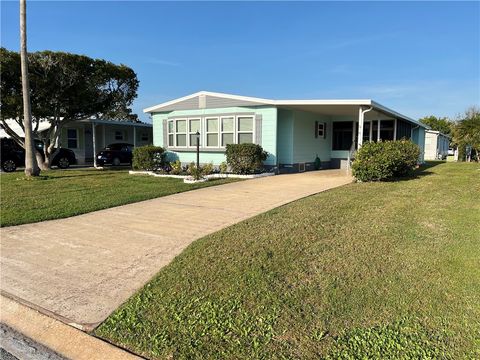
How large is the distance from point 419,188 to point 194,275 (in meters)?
7.76

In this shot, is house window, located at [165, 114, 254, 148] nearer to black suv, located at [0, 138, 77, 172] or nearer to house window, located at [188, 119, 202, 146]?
house window, located at [188, 119, 202, 146]

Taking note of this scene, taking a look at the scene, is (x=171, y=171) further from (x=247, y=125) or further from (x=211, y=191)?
(x=211, y=191)

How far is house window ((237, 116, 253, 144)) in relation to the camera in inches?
604

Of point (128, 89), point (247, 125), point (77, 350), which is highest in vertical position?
point (128, 89)

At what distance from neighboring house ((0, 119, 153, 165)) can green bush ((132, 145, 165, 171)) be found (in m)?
8.17

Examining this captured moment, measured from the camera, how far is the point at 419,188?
Answer: 31.8 ft

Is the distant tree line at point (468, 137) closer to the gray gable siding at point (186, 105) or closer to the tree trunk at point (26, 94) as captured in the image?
the gray gable siding at point (186, 105)

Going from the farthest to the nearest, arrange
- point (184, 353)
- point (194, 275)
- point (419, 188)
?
1. point (419, 188)
2. point (194, 275)
3. point (184, 353)

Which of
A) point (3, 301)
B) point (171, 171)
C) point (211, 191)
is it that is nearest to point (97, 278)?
point (3, 301)

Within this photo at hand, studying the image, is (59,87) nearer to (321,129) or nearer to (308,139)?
(308,139)

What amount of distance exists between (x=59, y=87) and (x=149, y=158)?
5863 mm

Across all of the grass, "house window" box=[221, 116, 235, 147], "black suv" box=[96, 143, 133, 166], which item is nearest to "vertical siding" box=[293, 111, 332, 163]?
"house window" box=[221, 116, 235, 147]

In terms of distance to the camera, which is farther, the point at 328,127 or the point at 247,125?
the point at 328,127

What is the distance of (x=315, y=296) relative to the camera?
346cm
